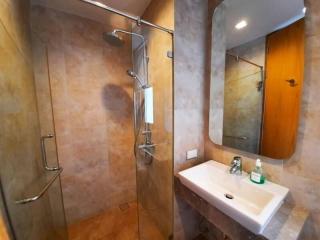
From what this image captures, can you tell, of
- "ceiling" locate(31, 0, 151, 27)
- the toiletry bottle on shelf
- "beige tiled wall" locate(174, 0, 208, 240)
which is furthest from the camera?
"ceiling" locate(31, 0, 151, 27)

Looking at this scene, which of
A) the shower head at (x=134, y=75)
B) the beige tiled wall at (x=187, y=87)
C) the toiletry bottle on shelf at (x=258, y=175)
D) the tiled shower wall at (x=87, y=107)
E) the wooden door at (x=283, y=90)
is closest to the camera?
the wooden door at (x=283, y=90)

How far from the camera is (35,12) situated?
137 cm

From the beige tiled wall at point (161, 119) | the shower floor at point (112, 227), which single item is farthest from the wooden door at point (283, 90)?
the shower floor at point (112, 227)

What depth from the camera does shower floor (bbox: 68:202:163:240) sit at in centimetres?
156

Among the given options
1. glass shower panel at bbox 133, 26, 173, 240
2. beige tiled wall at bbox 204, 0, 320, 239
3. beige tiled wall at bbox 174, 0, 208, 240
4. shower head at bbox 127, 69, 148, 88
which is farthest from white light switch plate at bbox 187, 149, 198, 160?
shower head at bbox 127, 69, 148, 88

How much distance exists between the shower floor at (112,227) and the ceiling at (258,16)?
6.72ft

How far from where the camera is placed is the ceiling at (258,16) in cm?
84

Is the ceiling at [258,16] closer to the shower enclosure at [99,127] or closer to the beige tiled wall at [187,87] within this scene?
the beige tiled wall at [187,87]

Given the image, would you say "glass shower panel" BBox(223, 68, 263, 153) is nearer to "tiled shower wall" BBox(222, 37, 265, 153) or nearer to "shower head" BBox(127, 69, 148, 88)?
"tiled shower wall" BBox(222, 37, 265, 153)

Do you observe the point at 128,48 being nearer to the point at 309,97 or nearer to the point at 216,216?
the point at 309,97

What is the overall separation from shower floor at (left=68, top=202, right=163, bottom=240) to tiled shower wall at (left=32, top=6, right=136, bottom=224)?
97mm

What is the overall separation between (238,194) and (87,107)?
1791mm

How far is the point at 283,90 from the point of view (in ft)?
2.94

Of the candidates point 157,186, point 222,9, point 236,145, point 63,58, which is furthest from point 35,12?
point 236,145
